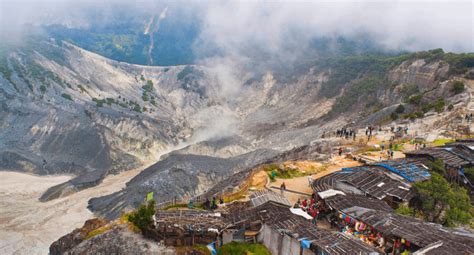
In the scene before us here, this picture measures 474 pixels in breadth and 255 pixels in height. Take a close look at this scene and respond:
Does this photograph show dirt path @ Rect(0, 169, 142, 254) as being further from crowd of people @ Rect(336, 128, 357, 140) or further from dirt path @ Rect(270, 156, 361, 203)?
crowd of people @ Rect(336, 128, 357, 140)

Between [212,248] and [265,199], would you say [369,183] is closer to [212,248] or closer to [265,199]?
[265,199]

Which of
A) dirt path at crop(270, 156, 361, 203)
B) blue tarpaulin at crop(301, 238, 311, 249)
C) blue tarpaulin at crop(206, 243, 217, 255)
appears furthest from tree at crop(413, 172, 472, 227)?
blue tarpaulin at crop(206, 243, 217, 255)

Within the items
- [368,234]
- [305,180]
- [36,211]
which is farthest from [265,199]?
[36,211]

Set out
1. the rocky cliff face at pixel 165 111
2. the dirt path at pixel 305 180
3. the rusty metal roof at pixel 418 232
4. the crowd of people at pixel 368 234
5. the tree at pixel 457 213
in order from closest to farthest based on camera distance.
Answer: the rusty metal roof at pixel 418 232 < the crowd of people at pixel 368 234 < the tree at pixel 457 213 < the dirt path at pixel 305 180 < the rocky cliff face at pixel 165 111

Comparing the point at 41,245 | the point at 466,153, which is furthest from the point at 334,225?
the point at 41,245

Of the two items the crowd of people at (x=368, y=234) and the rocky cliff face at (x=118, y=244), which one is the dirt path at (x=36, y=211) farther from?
the crowd of people at (x=368, y=234)

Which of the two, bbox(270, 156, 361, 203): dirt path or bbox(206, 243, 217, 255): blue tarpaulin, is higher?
bbox(206, 243, 217, 255): blue tarpaulin

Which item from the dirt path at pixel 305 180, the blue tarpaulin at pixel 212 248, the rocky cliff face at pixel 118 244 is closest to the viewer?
the blue tarpaulin at pixel 212 248

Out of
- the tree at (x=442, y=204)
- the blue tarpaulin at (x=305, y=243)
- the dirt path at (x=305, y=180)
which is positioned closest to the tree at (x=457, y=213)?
the tree at (x=442, y=204)

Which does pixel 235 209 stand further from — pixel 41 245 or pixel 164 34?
pixel 164 34
